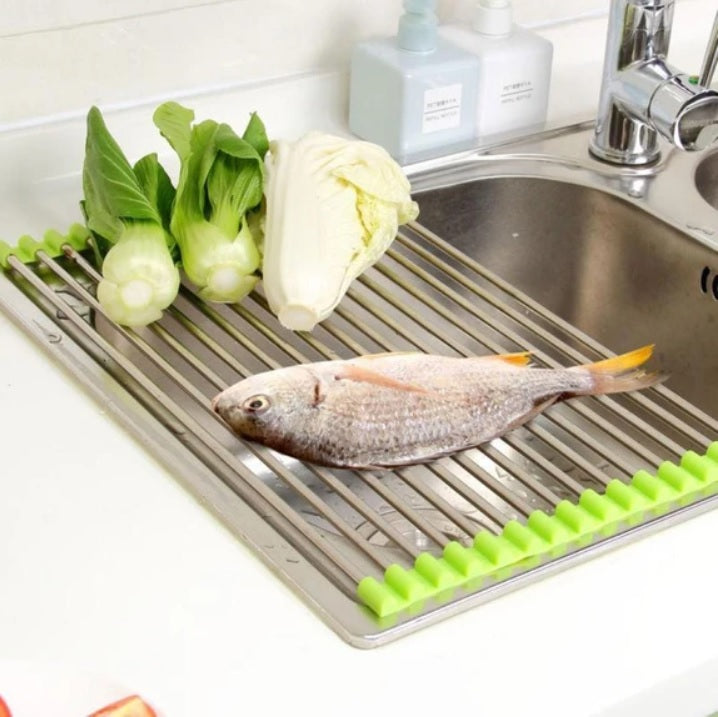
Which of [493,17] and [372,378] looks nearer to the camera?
[372,378]

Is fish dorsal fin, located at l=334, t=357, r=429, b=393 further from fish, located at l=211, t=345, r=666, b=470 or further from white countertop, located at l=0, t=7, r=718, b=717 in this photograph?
white countertop, located at l=0, t=7, r=718, b=717

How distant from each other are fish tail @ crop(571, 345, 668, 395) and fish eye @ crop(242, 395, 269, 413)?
25cm

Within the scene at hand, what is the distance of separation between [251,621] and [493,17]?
0.75m

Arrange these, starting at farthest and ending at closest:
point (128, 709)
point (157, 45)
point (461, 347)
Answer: point (157, 45), point (461, 347), point (128, 709)

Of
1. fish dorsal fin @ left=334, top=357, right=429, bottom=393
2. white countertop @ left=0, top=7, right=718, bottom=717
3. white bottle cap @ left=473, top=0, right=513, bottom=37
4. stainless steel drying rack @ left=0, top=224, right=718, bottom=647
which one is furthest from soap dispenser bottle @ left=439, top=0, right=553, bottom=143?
white countertop @ left=0, top=7, right=718, bottom=717

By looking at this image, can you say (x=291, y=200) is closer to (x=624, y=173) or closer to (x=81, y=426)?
(x=81, y=426)

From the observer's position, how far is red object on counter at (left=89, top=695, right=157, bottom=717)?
72 centimetres

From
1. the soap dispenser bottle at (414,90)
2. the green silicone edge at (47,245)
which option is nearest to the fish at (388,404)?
the green silicone edge at (47,245)

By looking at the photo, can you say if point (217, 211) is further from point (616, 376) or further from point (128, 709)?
point (128, 709)

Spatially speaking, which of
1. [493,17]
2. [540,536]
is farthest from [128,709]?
[493,17]

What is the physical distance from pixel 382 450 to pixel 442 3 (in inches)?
25.0

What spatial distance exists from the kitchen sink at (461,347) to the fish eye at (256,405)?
0.03 metres

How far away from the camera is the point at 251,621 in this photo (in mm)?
807

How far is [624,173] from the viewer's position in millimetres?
1376
